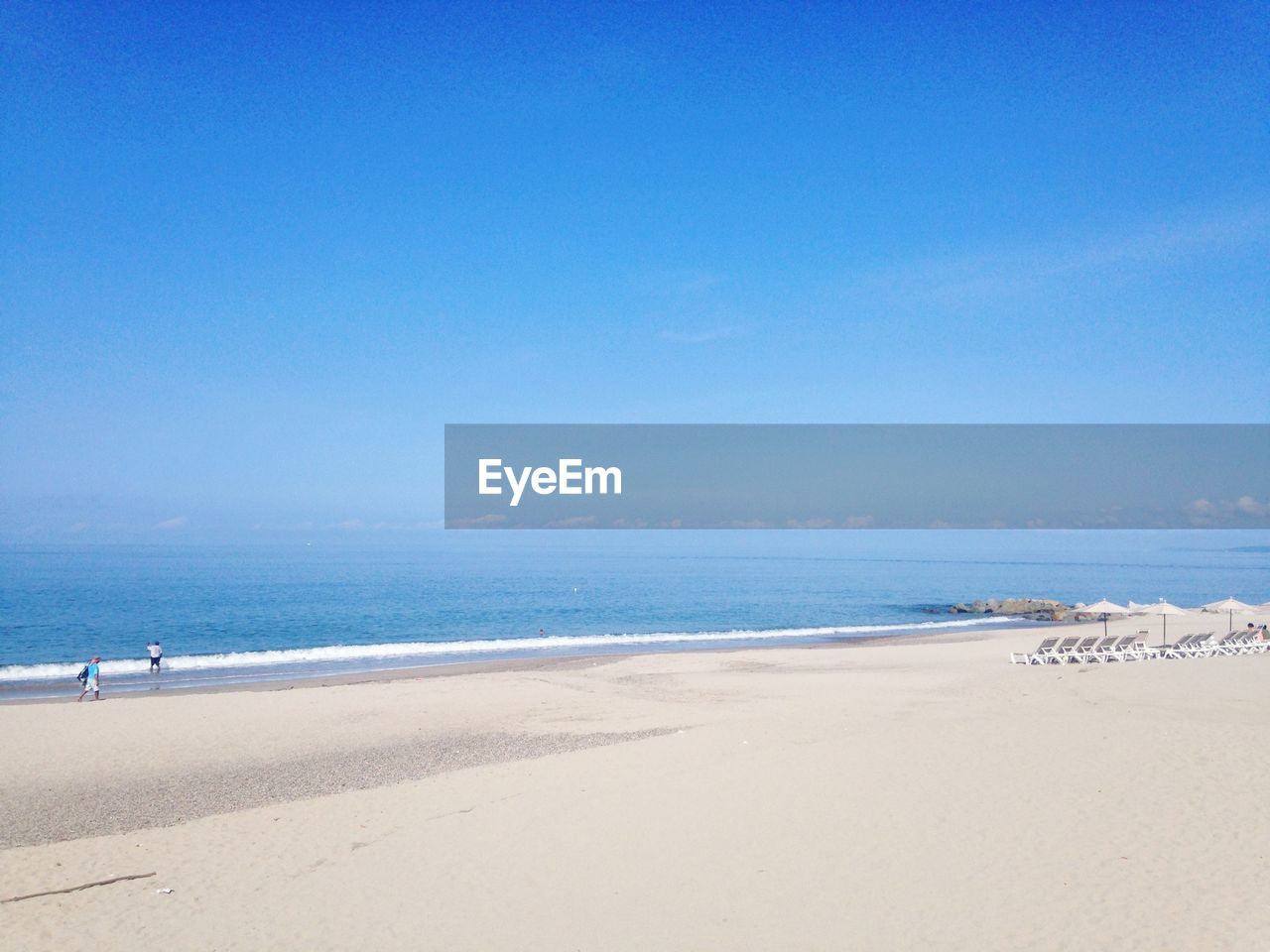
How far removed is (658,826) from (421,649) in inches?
1118

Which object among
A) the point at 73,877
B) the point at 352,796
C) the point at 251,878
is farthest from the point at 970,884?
the point at 73,877

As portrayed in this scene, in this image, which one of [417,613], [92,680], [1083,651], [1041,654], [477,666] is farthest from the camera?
[417,613]

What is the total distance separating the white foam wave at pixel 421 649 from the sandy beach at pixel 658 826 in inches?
479

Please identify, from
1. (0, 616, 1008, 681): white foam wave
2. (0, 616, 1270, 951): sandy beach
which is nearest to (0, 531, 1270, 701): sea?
(0, 616, 1008, 681): white foam wave

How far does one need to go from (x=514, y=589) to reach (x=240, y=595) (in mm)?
23094

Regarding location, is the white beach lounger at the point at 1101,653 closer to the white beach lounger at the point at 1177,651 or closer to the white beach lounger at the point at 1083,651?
the white beach lounger at the point at 1083,651

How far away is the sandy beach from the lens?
7.73m

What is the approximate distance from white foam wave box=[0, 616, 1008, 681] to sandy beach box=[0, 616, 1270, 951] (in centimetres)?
1216

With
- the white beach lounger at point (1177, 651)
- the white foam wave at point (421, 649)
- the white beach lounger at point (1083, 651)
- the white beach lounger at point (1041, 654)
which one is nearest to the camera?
the white beach lounger at point (1041, 654)

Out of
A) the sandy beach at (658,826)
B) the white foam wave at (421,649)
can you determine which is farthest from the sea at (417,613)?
the sandy beach at (658,826)

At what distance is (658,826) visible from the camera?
1023cm

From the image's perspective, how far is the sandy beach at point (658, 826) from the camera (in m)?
7.73

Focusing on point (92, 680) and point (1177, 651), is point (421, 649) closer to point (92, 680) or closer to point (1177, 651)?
point (92, 680)

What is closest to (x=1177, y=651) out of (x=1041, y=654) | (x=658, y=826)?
(x=1041, y=654)
